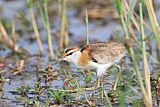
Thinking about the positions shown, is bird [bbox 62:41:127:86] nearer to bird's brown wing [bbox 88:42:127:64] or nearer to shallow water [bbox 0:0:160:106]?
bird's brown wing [bbox 88:42:127:64]

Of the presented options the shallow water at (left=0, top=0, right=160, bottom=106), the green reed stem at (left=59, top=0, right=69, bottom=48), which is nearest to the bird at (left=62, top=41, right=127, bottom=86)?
the shallow water at (left=0, top=0, right=160, bottom=106)

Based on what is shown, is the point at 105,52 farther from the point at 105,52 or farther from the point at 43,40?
the point at 43,40

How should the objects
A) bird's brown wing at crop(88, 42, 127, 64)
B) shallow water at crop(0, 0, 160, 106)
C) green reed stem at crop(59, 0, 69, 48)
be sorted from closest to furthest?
bird's brown wing at crop(88, 42, 127, 64), shallow water at crop(0, 0, 160, 106), green reed stem at crop(59, 0, 69, 48)

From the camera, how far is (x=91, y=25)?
424 inches

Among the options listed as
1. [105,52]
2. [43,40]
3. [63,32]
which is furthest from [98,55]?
[43,40]

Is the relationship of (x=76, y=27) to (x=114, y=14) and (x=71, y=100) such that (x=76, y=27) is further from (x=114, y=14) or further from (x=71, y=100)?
(x=71, y=100)

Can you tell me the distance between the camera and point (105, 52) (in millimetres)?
A: 6555

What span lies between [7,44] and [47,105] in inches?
118

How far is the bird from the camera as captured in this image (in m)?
6.52

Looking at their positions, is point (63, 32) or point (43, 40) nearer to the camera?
point (63, 32)

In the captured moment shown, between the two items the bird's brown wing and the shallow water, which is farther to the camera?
the shallow water

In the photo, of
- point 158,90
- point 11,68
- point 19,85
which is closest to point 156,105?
point 158,90

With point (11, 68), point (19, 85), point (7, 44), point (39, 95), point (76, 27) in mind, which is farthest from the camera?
point (76, 27)

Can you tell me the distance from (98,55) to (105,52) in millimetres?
93
